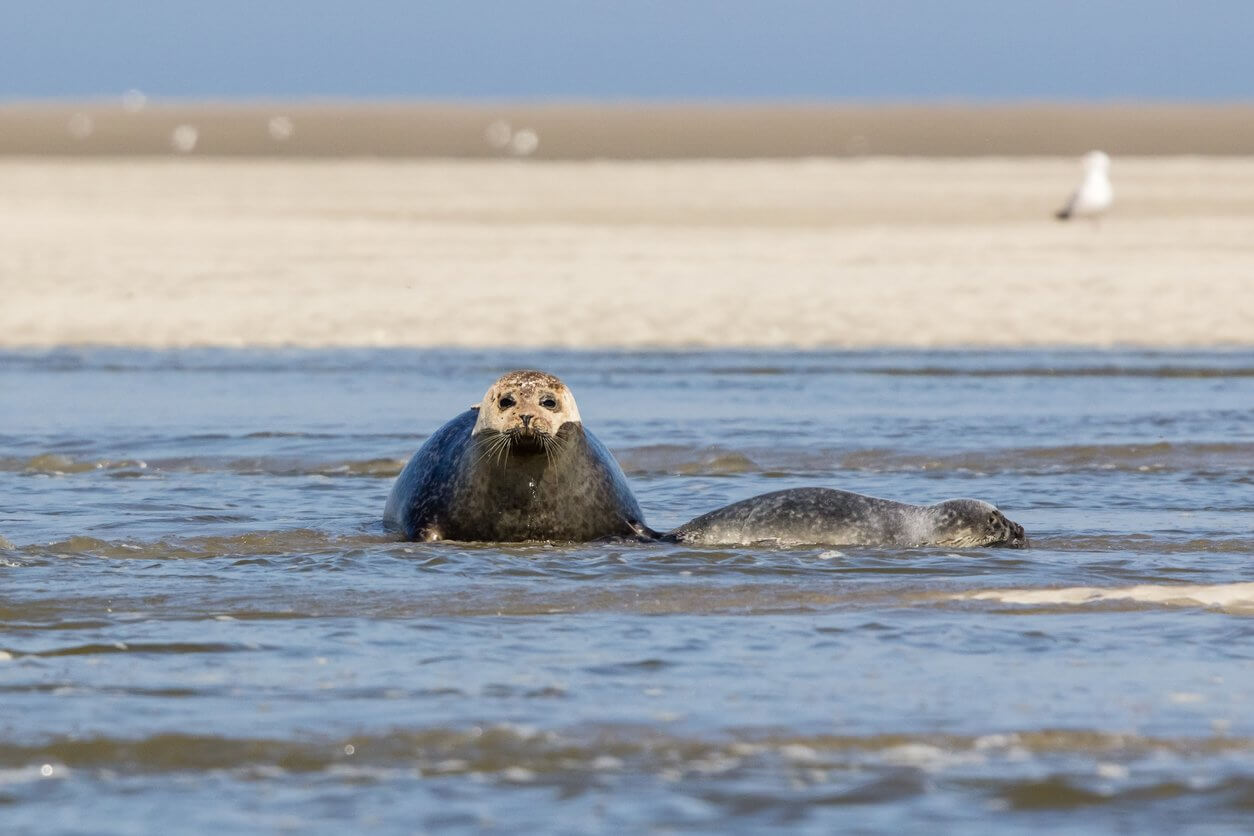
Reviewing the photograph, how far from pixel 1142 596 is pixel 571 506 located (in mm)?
2318

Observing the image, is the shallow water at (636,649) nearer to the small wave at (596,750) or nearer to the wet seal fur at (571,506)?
the small wave at (596,750)

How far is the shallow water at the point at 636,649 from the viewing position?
5277 millimetres

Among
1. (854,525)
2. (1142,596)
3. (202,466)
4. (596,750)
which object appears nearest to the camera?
(596,750)

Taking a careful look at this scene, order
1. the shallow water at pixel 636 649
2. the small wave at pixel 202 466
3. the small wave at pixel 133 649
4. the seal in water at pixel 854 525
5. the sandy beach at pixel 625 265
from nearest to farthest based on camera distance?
1. the shallow water at pixel 636 649
2. the small wave at pixel 133 649
3. the seal in water at pixel 854 525
4. the small wave at pixel 202 466
5. the sandy beach at pixel 625 265

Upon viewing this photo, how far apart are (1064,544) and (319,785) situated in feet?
13.6

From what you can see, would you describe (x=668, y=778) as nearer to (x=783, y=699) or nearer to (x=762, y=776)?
(x=762, y=776)

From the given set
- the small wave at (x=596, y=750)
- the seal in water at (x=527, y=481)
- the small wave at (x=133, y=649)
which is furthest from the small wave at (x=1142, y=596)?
the small wave at (x=133, y=649)

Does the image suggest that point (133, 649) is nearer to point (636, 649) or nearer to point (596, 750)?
point (636, 649)

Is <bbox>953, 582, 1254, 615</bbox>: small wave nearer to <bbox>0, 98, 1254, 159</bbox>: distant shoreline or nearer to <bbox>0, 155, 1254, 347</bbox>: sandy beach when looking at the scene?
<bbox>0, 155, 1254, 347</bbox>: sandy beach

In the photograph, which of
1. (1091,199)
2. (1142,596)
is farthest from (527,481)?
(1091,199)

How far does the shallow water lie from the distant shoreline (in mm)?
39455

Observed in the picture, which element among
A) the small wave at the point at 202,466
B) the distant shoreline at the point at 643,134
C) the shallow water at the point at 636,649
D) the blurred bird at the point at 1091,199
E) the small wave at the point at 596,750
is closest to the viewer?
the shallow water at the point at 636,649

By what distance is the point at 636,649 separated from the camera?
263 inches

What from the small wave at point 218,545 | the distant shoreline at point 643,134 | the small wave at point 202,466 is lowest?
the small wave at point 218,545
